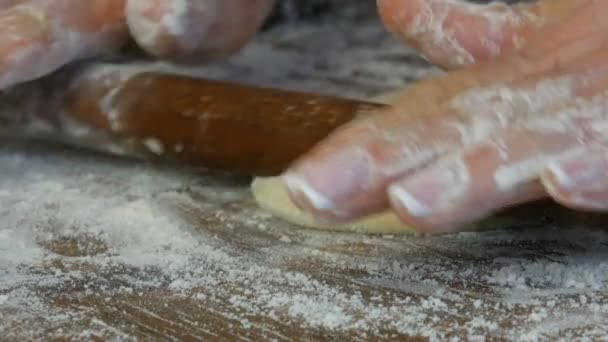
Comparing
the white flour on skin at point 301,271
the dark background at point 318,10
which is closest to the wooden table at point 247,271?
the white flour on skin at point 301,271

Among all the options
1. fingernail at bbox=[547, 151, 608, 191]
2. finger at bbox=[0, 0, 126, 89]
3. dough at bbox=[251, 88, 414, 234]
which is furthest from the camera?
finger at bbox=[0, 0, 126, 89]

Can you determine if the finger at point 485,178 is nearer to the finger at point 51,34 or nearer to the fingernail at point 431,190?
the fingernail at point 431,190

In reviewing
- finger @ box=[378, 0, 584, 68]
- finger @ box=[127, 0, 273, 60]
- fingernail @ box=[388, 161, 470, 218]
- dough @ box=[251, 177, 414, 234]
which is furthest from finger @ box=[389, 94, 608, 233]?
finger @ box=[127, 0, 273, 60]

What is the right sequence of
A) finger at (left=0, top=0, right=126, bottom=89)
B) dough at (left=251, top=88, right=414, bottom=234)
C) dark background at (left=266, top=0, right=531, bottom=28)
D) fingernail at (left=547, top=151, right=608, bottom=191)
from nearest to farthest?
1. fingernail at (left=547, top=151, right=608, bottom=191)
2. dough at (left=251, top=88, right=414, bottom=234)
3. finger at (left=0, top=0, right=126, bottom=89)
4. dark background at (left=266, top=0, right=531, bottom=28)

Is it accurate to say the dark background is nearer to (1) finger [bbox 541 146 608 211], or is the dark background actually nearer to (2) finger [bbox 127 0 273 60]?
(2) finger [bbox 127 0 273 60]

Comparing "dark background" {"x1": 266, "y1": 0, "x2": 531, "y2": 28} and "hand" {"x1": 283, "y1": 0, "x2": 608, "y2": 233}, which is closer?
"hand" {"x1": 283, "y1": 0, "x2": 608, "y2": 233}

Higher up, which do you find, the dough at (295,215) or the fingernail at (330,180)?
the fingernail at (330,180)

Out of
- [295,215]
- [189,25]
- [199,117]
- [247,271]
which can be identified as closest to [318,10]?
[189,25]

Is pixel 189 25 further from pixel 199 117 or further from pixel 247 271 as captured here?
pixel 247 271
